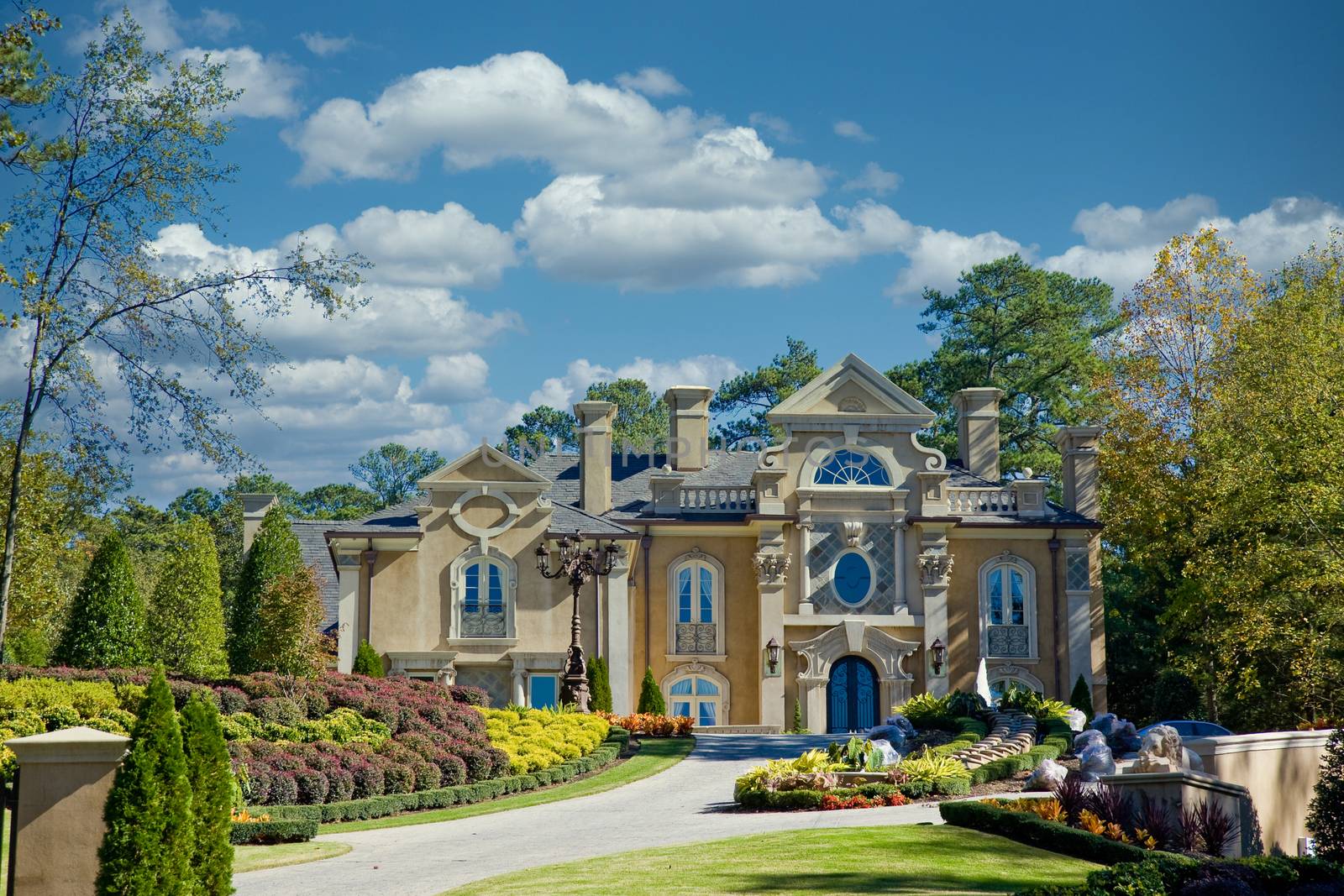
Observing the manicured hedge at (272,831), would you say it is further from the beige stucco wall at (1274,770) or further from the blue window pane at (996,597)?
the blue window pane at (996,597)

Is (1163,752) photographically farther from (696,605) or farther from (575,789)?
(696,605)

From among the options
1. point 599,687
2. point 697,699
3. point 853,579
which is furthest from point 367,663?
point 853,579

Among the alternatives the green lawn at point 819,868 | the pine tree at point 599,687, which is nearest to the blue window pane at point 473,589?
the pine tree at point 599,687

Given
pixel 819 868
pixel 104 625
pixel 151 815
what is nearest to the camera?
pixel 151 815

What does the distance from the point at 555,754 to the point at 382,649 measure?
10257 mm

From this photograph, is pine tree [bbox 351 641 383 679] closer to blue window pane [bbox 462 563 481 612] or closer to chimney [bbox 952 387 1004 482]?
blue window pane [bbox 462 563 481 612]

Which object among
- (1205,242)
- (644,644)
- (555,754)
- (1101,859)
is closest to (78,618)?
(555,754)

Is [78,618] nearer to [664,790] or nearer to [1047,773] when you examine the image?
[664,790]

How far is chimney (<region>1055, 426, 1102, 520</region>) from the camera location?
37500mm

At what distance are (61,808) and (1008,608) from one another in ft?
95.1

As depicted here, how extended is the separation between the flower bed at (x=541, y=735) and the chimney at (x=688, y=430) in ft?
36.5

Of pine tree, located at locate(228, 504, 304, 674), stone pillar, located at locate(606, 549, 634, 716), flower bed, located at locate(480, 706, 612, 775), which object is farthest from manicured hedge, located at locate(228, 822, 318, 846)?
stone pillar, located at locate(606, 549, 634, 716)

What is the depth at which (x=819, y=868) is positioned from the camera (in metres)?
14.0

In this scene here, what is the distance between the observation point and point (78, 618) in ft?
85.5
